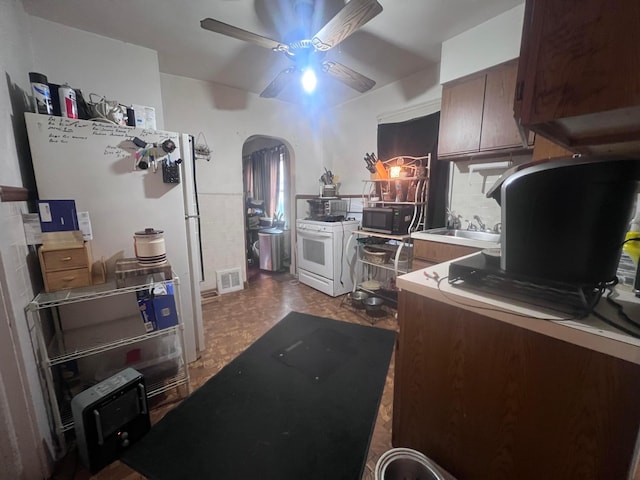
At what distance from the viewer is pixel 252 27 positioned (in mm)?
1937

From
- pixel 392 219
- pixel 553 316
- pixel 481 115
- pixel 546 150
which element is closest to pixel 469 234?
pixel 392 219

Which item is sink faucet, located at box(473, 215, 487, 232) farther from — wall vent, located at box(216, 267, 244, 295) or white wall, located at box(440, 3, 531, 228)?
wall vent, located at box(216, 267, 244, 295)

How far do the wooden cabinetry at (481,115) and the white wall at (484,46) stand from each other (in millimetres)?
60

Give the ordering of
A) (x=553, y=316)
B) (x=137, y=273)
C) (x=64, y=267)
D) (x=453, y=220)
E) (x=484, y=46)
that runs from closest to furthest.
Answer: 1. (x=553, y=316)
2. (x=64, y=267)
3. (x=137, y=273)
4. (x=484, y=46)
5. (x=453, y=220)

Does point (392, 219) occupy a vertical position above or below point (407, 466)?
above

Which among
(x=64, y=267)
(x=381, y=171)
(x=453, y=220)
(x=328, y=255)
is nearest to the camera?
(x=64, y=267)

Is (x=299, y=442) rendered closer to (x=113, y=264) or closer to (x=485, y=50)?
(x=113, y=264)

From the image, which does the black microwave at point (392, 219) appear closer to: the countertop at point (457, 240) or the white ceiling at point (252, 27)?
the countertop at point (457, 240)

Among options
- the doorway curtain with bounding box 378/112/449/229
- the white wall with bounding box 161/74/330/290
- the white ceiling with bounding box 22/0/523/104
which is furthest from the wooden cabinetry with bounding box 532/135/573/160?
the white wall with bounding box 161/74/330/290

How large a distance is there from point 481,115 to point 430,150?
0.60 m

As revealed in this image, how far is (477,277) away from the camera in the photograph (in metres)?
0.85

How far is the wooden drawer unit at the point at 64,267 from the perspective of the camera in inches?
48.1

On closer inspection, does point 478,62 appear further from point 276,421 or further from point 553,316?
point 276,421

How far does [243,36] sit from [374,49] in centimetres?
123
